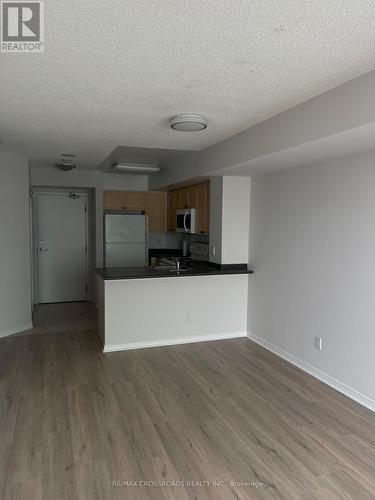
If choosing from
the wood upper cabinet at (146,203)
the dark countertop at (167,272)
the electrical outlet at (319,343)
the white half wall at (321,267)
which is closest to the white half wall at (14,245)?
the dark countertop at (167,272)

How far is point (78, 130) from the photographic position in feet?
11.6

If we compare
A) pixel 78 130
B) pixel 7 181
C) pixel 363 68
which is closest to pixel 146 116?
pixel 78 130

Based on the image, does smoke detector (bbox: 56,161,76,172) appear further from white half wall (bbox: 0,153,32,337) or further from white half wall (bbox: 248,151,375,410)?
white half wall (bbox: 248,151,375,410)

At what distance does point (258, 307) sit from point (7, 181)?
11.7 feet

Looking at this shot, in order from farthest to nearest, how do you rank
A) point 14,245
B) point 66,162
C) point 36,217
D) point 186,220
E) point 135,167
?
point 36,217, point 186,220, point 135,167, point 66,162, point 14,245

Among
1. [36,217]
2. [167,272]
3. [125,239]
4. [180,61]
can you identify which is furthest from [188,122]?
[36,217]

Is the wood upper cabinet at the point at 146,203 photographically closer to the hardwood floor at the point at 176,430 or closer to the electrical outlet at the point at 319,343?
the hardwood floor at the point at 176,430

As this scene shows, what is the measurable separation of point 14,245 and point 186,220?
2452 mm

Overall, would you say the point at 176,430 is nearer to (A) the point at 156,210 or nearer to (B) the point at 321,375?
(B) the point at 321,375

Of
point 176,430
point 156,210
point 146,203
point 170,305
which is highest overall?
point 146,203

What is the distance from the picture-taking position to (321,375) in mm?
3580

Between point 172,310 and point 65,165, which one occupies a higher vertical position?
point 65,165

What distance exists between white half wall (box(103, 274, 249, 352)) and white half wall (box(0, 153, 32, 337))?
47.9 inches

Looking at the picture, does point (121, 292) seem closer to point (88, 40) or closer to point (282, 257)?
point (282, 257)
